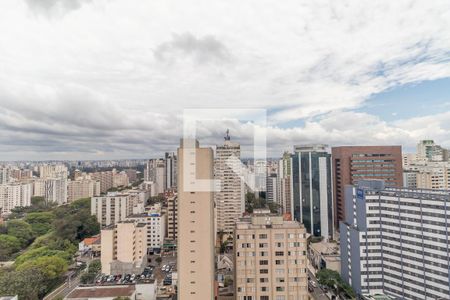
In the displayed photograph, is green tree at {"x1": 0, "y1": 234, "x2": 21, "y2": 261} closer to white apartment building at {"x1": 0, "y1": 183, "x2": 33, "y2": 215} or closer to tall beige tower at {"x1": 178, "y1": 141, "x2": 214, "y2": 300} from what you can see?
white apartment building at {"x1": 0, "y1": 183, "x2": 33, "y2": 215}

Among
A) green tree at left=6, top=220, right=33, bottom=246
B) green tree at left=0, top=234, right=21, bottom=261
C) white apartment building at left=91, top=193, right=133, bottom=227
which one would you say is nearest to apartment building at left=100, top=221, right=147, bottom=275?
green tree at left=0, top=234, right=21, bottom=261

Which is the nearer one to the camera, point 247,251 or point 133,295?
point 247,251

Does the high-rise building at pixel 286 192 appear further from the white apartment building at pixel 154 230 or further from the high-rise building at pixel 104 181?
the high-rise building at pixel 104 181

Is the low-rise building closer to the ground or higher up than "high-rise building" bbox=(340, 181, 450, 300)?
closer to the ground

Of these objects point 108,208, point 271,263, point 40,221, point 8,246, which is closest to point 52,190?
point 40,221

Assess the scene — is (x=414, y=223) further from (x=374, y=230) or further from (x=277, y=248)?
(x=277, y=248)

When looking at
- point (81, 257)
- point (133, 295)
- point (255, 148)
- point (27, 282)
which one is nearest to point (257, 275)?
point (255, 148)
